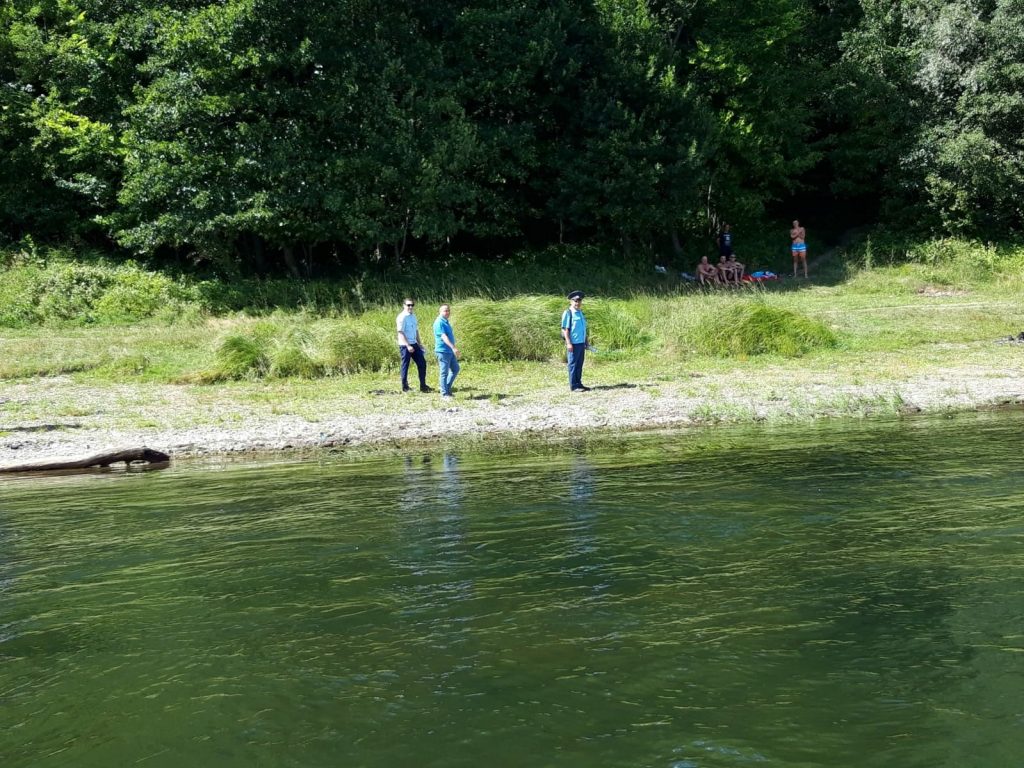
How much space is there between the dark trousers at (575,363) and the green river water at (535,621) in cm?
588

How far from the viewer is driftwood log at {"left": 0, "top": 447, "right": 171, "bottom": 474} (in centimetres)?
1359

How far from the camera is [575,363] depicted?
17156 mm

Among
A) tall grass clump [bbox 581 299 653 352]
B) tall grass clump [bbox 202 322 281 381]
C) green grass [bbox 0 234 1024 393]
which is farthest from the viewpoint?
tall grass clump [bbox 581 299 653 352]

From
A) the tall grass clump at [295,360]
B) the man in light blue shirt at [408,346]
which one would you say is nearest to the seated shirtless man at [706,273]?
the tall grass clump at [295,360]

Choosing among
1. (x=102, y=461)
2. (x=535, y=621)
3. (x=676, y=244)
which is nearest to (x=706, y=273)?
(x=676, y=244)

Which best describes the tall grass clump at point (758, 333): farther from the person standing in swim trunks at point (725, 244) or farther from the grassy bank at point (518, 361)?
the person standing in swim trunks at point (725, 244)

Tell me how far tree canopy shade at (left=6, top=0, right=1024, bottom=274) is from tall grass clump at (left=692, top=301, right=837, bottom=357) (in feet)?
39.9

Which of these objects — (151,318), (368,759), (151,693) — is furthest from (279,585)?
(151,318)

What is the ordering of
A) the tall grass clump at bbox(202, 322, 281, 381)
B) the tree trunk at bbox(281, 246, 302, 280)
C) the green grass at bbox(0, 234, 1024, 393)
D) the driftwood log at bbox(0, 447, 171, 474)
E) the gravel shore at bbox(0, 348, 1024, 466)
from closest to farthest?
the driftwood log at bbox(0, 447, 171, 474)
the gravel shore at bbox(0, 348, 1024, 466)
the tall grass clump at bbox(202, 322, 281, 381)
the green grass at bbox(0, 234, 1024, 393)
the tree trunk at bbox(281, 246, 302, 280)

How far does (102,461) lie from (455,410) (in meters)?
5.10

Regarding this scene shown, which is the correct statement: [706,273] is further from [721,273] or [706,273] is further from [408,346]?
[408,346]

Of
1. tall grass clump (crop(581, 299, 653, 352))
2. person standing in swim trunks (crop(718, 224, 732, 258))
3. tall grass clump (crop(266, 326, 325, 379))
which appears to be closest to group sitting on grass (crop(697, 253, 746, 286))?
person standing in swim trunks (crop(718, 224, 732, 258))

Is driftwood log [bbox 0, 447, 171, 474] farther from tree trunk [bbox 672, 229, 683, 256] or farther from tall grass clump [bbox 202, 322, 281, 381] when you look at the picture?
tree trunk [bbox 672, 229, 683, 256]

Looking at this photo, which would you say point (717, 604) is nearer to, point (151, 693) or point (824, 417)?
point (151, 693)
